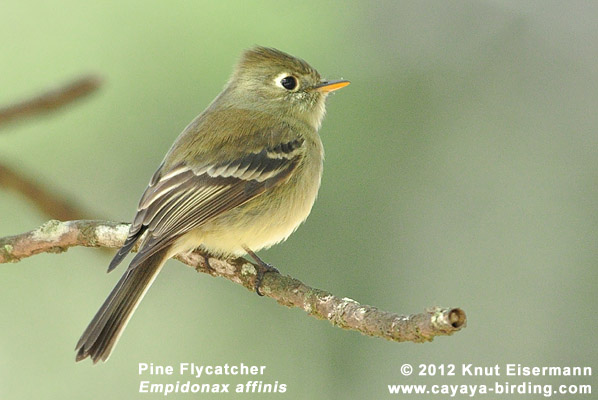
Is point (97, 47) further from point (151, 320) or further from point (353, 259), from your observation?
point (353, 259)

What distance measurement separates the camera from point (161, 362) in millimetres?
4957

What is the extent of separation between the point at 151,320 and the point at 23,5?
2.41 meters

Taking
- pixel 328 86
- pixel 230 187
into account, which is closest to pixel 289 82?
pixel 328 86

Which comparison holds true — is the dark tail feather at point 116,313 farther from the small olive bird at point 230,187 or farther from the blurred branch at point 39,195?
the blurred branch at point 39,195

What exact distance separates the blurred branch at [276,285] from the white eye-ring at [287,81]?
3.71 feet

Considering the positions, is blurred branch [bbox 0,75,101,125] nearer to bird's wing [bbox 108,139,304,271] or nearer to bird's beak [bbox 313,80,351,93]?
bird's wing [bbox 108,139,304,271]

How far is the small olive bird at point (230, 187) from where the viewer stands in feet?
10.8

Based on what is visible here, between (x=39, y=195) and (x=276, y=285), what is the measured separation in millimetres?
1026

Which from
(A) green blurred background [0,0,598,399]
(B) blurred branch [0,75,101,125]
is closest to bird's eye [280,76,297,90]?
(A) green blurred background [0,0,598,399]

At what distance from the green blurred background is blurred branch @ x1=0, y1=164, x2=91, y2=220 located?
5.88 feet

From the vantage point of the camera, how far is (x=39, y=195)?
9.18 ft

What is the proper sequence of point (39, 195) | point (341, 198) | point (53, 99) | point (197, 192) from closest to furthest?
point (53, 99) → point (39, 195) → point (197, 192) → point (341, 198)

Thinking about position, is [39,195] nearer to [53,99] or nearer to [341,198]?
[53,99]

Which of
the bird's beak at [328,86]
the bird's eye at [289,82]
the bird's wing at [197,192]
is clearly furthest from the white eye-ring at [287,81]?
the bird's wing at [197,192]
